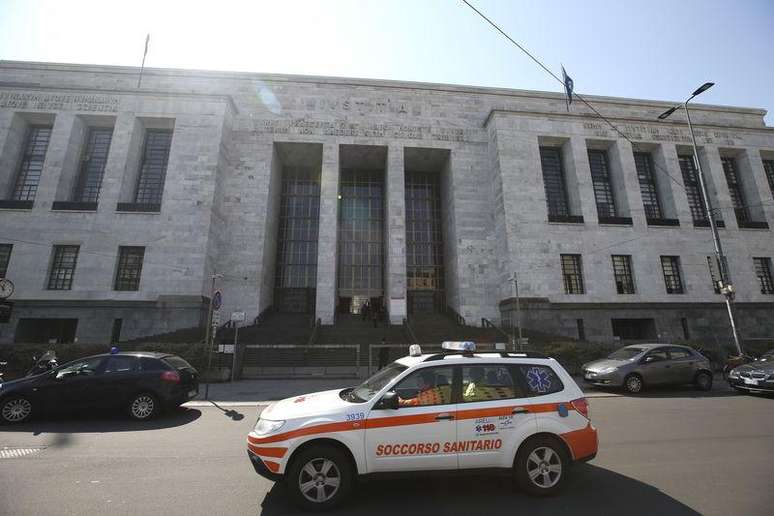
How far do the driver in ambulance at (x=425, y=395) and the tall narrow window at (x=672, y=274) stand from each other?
29.7 m

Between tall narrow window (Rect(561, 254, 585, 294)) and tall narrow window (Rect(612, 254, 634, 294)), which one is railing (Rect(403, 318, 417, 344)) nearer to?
tall narrow window (Rect(561, 254, 585, 294))

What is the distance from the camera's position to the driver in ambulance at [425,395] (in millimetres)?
4195

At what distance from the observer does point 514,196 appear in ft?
87.5

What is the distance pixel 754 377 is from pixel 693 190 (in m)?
25.9

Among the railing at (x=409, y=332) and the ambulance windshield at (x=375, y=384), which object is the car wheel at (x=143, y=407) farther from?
the railing at (x=409, y=332)

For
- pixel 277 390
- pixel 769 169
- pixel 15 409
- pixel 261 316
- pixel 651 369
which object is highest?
pixel 769 169

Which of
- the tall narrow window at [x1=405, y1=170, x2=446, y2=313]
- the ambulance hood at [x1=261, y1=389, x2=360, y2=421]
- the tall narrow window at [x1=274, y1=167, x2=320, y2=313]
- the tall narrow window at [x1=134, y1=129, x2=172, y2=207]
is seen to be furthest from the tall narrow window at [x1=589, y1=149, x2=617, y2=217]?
the tall narrow window at [x1=134, y1=129, x2=172, y2=207]

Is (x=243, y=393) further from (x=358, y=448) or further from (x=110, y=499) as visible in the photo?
(x=358, y=448)

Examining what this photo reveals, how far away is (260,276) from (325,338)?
8368mm

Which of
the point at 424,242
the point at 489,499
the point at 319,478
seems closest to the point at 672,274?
the point at 424,242

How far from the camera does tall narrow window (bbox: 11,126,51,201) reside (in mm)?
25219

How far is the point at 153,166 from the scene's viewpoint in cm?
2672

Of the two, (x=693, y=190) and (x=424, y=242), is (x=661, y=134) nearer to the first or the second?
(x=693, y=190)

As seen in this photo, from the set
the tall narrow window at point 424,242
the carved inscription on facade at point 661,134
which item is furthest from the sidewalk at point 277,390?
the carved inscription on facade at point 661,134
